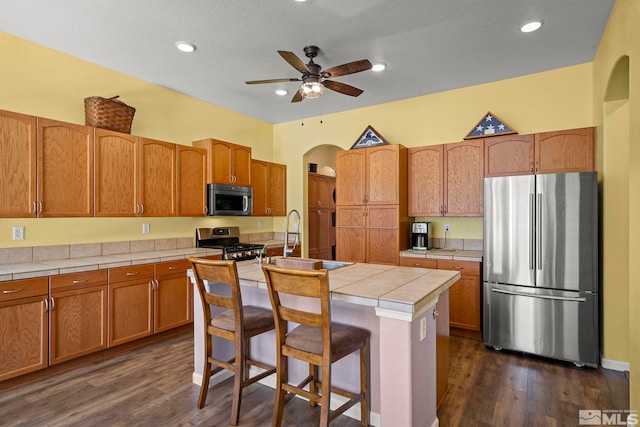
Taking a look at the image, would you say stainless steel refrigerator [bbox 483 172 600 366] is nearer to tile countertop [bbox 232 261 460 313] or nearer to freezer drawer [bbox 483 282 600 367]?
freezer drawer [bbox 483 282 600 367]

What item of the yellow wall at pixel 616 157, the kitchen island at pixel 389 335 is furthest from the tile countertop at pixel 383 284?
the yellow wall at pixel 616 157

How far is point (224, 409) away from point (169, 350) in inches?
52.3

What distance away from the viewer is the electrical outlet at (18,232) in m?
3.02

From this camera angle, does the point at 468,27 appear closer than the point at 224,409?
No

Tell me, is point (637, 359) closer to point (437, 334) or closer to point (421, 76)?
point (437, 334)

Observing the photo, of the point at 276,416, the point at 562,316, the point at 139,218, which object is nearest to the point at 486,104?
the point at 562,316

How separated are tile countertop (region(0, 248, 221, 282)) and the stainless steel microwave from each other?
2.36 feet

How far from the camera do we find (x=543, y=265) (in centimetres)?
309

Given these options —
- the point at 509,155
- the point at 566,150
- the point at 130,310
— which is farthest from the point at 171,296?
the point at 566,150

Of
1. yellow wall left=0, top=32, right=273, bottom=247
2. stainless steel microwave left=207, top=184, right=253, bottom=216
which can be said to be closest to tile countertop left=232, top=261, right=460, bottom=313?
stainless steel microwave left=207, top=184, right=253, bottom=216

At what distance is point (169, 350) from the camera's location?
335cm

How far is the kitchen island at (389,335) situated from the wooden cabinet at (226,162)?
2.18 meters

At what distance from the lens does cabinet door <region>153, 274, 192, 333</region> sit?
3.53 meters

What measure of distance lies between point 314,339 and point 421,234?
2715 millimetres
